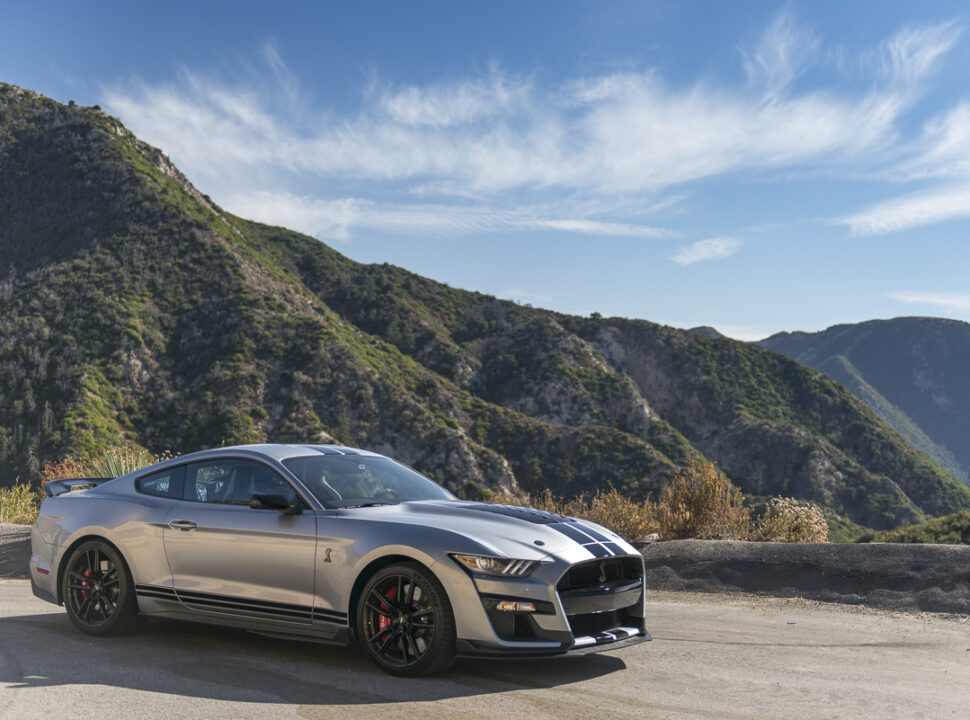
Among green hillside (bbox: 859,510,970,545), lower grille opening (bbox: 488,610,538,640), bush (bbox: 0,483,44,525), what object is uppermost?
bush (bbox: 0,483,44,525)

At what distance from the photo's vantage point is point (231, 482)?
6.81 meters

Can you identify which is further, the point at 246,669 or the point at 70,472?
the point at 70,472

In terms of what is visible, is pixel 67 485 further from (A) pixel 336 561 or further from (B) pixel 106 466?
(B) pixel 106 466

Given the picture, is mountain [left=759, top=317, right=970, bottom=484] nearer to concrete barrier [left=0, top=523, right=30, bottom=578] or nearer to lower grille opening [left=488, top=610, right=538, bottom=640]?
concrete barrier [left=0, top=523, right=30, bottom=578]

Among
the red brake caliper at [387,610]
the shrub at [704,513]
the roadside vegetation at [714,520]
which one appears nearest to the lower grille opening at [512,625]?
the red brake caliper at [387,610]

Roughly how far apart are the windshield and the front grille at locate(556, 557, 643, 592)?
1544mm

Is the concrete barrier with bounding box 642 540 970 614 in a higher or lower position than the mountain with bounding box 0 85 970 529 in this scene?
lower

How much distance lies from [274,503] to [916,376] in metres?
160

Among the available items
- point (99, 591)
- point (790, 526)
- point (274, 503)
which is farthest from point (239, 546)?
point (790, 526)

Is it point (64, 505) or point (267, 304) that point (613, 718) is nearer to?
point (64, 505)

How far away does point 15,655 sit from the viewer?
6.49 meters

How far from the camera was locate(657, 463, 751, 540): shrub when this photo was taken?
13.0 m

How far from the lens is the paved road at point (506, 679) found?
5.17m

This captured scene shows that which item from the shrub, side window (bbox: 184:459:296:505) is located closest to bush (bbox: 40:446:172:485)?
side window (bbox: 184:459:296:505)
